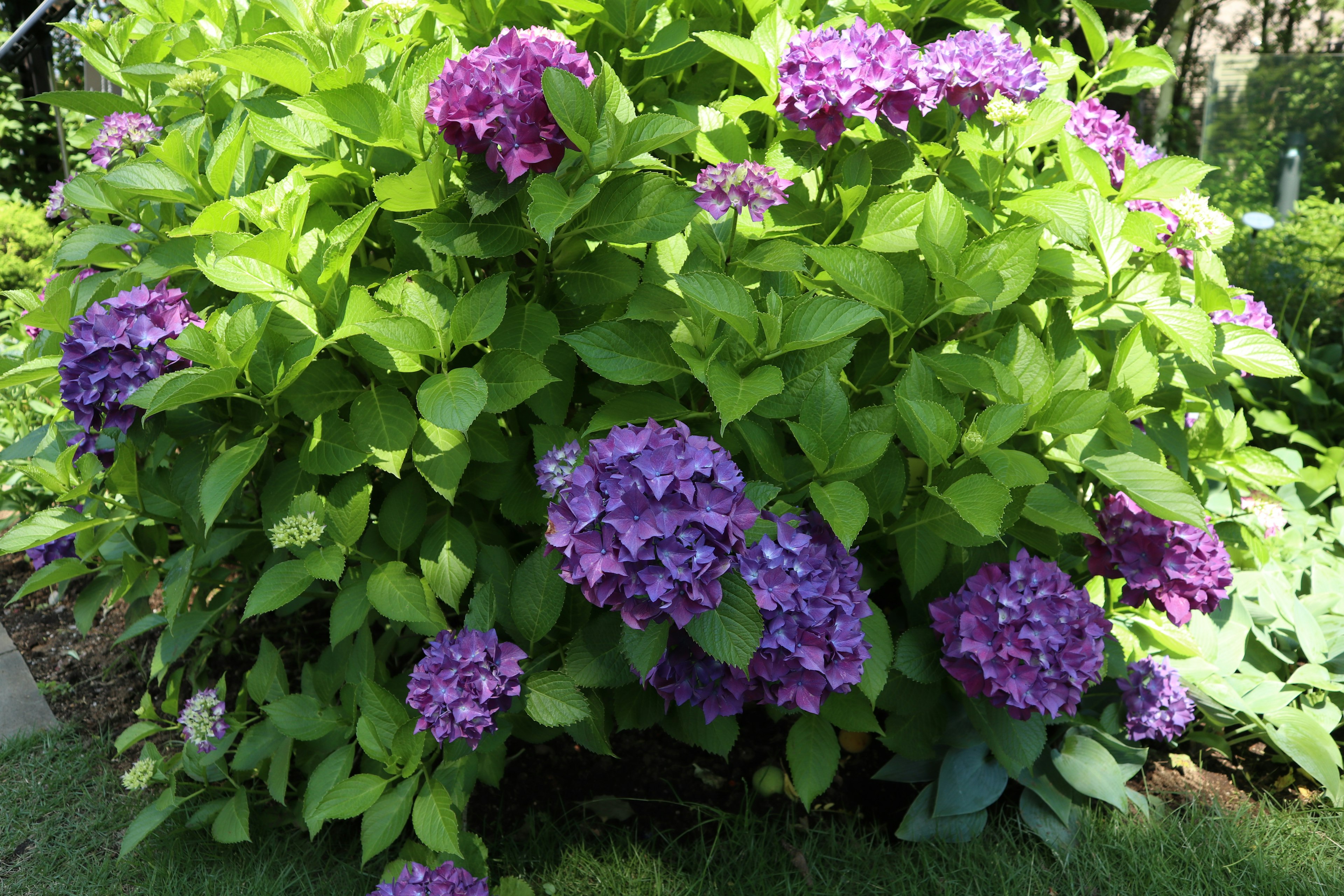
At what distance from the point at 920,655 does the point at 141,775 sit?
1755 millimetres

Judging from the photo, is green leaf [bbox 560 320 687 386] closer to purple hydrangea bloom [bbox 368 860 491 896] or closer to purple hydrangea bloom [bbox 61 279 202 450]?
purple hydrangea bloom [bbox 61 279 202 450]

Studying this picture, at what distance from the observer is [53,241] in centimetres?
516

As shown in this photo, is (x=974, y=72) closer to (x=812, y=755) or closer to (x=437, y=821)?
(x=812, y=755)

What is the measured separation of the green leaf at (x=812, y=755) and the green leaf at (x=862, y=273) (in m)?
0.84

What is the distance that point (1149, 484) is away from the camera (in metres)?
1.64

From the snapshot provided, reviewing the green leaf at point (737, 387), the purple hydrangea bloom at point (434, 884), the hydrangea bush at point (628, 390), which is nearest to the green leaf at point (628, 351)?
the hydrangea bush at point (628, 390)

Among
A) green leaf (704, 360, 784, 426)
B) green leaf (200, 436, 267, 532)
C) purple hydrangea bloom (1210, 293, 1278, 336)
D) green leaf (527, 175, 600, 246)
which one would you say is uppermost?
green leaf (527, 175, 600, 246)

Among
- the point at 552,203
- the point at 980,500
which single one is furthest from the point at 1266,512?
the point at 552,203

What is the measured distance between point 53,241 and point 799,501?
5404 millimetres

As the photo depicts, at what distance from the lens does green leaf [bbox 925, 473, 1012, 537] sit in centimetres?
141

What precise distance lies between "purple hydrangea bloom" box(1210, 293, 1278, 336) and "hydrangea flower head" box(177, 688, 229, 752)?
2.45 m

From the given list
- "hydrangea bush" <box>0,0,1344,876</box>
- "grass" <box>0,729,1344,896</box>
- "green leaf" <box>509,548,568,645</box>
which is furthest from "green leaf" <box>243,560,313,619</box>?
"grass" <box>0,729,1344,896</box>

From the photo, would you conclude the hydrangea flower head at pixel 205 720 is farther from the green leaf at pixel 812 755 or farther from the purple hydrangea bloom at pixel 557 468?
the green leaf at pixel 812 755

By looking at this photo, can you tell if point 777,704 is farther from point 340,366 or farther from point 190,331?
point 190,331
